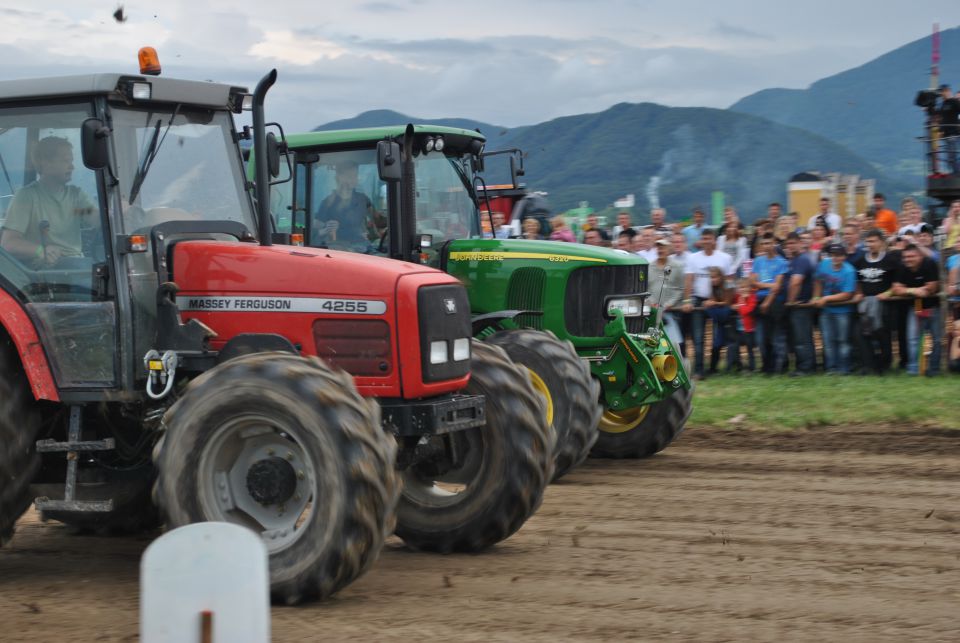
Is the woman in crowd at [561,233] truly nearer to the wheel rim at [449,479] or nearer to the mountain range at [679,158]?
the wheel rim at [449,479]

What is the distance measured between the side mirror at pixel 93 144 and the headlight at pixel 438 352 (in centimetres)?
181

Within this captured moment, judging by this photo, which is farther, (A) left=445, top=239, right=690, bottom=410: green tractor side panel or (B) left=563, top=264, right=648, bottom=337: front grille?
(B) left=563, top=264, right=648, bottom=337: front grille

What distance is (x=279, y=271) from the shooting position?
655 cm

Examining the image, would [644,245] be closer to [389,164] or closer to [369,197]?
[369,197]

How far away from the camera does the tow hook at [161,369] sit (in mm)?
6520

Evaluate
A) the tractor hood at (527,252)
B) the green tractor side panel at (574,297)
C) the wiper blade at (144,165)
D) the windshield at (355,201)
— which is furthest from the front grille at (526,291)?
the wiper blade at (144,165)

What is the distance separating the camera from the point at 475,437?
726cm

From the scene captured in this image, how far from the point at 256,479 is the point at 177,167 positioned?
1.76 m

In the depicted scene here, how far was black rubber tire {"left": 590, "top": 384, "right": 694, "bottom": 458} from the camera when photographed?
10836mm

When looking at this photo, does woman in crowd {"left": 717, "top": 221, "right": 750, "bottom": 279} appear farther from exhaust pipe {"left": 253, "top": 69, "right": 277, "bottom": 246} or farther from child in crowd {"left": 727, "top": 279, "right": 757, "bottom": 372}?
exhaust pipe {"left": 253, "top": 69, "right": 277, "bottom": 246}

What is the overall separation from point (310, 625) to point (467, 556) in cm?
161

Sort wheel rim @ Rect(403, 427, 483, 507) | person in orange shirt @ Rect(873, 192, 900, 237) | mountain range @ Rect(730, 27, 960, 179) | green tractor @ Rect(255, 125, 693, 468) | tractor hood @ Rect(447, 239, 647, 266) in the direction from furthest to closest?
mountain range @ Rect(730, 27, 960, 179) < person in orange shirt @ Rect(873, 192, 900, 237) < tractor hood @ Rect(447, 239, 647, 266) < green tractor @ Rect(255, 125, 693, 468) < wheel rim @ Rect(403, 427, 483, 507)

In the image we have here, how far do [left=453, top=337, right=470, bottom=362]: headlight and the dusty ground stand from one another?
3.54 ft

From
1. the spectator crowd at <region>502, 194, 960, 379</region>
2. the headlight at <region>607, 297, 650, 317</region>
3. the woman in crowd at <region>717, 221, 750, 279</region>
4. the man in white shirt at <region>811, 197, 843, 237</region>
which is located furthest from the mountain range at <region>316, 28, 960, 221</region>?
the headlight at <region>607, 297, 650, 317</region>
